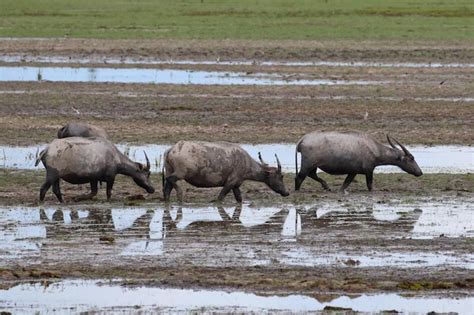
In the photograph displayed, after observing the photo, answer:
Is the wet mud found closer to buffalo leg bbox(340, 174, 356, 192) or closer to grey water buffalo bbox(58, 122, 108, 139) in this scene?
buffalo leg bbox(340, 174, 356, 192)

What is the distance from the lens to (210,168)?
56.6ft

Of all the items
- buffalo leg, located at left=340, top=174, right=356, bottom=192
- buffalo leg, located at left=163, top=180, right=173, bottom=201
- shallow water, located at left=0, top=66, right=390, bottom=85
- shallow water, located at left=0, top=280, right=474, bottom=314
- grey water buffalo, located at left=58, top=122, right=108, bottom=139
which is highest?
grey water buffalo, located at left=58, top=122, right=108, bottom=139

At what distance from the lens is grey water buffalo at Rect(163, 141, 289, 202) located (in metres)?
17.1

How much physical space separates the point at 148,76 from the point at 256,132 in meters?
10.8

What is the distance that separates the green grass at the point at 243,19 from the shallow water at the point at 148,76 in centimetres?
927

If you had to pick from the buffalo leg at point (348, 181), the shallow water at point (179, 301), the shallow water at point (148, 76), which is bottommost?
the shallow water at point (148, 76)

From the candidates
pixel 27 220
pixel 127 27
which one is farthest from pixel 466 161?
pixel 127 27

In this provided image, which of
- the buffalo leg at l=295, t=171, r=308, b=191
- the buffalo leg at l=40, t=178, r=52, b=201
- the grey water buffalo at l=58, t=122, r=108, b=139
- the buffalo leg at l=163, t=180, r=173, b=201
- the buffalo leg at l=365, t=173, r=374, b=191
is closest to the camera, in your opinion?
the buffalo leg at l=40, t=178, r=52, b=201

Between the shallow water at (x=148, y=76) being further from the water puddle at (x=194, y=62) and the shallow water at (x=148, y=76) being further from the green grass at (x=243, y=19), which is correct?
the green grass at (x=243, y=19)

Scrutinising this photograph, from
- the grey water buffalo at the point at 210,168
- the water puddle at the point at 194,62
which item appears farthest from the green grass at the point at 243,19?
the grey water buffalo at the point at 210,168

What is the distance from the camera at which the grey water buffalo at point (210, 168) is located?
17109 mm

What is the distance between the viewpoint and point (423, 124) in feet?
82.1

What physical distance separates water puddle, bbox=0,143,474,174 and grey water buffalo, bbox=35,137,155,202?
2.49 meters

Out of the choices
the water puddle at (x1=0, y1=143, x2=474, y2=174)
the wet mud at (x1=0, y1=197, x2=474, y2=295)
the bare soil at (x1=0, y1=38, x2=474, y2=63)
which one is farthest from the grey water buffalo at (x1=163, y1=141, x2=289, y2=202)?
the bare soil at (x1=0, y1=38, x2=474, y2=63)
